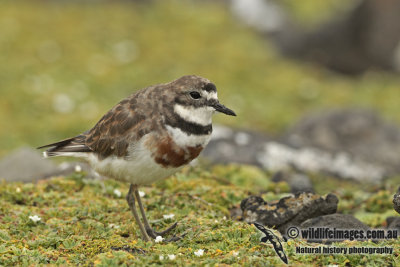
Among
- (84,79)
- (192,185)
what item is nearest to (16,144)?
(84,79)

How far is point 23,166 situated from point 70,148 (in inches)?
178

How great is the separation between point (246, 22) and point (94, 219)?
22.9 m

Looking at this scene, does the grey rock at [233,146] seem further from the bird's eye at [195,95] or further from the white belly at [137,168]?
the bird's eye at [195,95]

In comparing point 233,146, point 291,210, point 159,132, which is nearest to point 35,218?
point 159,132

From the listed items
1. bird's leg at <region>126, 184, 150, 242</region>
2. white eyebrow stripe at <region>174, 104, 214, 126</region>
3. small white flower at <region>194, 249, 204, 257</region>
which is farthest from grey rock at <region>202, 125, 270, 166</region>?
small white flower at <region>194, 249, 204, 257</region>

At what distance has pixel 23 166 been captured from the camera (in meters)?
13.8

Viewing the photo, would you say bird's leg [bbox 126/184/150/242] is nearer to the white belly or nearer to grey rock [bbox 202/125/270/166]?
the white belly

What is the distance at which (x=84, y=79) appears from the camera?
2381cm

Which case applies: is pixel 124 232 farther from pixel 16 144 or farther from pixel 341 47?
pixel 341 47

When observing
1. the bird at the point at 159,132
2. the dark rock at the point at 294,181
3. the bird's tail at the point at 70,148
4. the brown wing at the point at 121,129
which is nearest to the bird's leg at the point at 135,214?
the bird at the point at 159,132

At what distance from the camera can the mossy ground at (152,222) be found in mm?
7902

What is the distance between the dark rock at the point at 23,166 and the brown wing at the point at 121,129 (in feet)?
13.5

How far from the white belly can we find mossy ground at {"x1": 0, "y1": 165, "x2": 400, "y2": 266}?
951 millimetres

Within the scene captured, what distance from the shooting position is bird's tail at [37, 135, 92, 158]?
9.70 m
